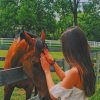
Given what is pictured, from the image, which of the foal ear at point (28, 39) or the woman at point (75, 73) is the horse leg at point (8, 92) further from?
the woman at point (75, 73)

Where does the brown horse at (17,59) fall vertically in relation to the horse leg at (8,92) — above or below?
above

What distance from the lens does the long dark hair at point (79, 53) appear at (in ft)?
12.9

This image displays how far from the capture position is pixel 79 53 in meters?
3.94

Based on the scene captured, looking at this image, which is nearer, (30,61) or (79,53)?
(79,53)

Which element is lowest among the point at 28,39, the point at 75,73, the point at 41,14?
the point at 41,14

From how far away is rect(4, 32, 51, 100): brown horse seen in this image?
17.3 ft

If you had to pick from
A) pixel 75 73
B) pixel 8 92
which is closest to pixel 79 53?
pixel 75 73

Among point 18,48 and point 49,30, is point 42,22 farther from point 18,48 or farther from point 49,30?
point 18,48

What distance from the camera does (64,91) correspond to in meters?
3.90

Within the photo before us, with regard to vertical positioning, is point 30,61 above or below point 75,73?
below

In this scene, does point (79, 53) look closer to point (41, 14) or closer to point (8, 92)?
point (8, 92)

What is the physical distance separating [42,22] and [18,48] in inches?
2171

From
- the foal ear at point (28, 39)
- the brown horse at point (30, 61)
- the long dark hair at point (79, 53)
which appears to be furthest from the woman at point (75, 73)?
the foal ear at point (28, 39)

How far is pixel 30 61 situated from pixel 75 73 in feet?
7.32
